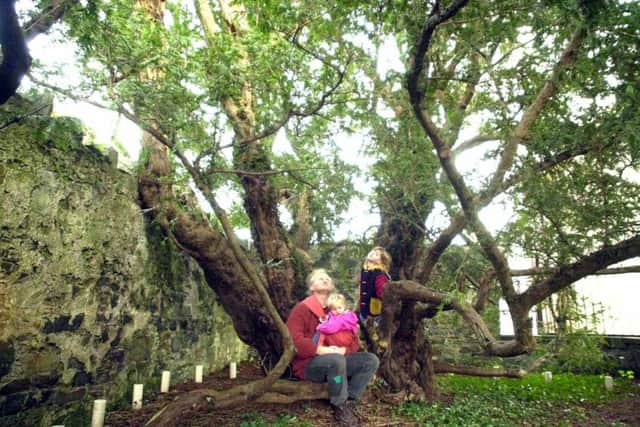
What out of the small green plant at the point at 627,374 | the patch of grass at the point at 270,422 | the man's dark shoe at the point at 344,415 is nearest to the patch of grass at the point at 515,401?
the small green plant at the point at 627,374

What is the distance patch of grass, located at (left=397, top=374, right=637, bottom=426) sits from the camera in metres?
5.00

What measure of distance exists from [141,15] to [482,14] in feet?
9.89

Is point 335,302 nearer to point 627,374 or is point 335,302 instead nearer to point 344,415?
point 344,415

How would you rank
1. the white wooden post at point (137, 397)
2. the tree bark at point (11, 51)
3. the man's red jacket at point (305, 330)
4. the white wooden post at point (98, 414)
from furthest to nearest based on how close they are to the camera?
the white wooden post at point (137, 397) < the man's red jacket at point (305, 330) < the white wooden post at point (98, 414) < the tree bark at point (11, 51)

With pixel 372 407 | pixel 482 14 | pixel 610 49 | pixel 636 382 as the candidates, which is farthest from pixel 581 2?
pixel 636 382

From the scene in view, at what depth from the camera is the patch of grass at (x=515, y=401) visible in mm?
5000

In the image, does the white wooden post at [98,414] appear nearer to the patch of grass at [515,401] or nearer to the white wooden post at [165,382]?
the white wooden post at [165,382]

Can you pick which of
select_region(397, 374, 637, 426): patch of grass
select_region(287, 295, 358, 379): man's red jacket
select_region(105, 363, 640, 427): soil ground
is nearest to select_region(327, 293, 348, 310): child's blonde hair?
select_region(287, 295, 358, 379): man's red jacket

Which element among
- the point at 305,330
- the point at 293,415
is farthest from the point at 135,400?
the point at 305,330

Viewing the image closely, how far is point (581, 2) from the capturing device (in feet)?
8.48

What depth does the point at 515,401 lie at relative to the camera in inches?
251

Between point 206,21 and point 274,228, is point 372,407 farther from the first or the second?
point 206,21

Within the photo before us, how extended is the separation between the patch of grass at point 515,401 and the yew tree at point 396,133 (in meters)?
0.49

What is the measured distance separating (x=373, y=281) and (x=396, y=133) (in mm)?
1845
